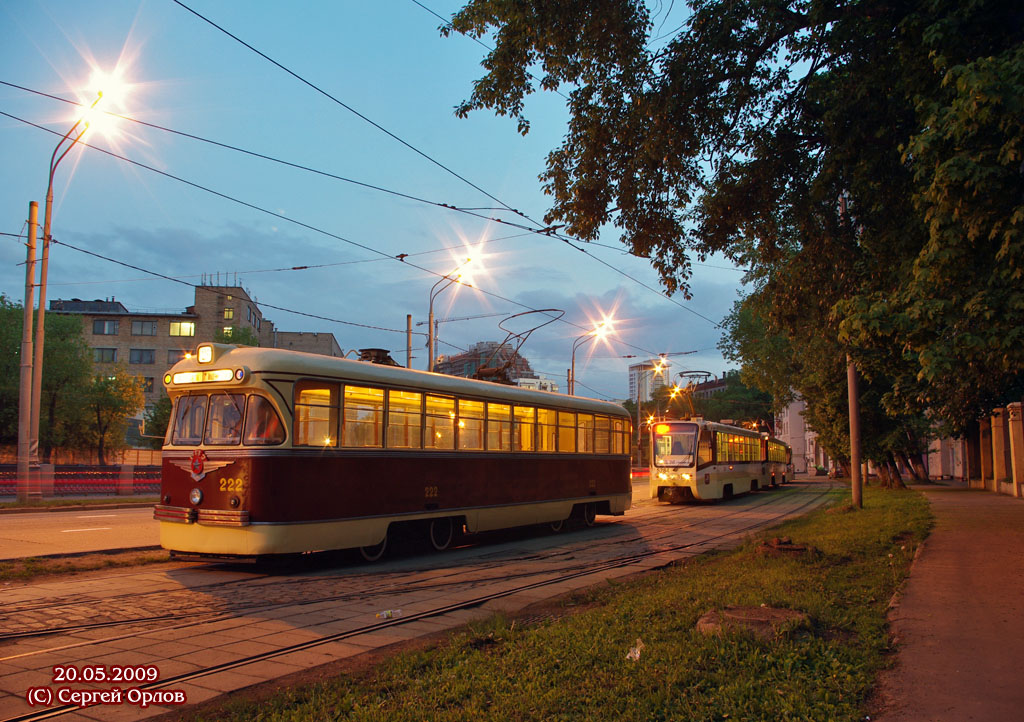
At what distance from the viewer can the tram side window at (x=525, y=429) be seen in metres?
15.3

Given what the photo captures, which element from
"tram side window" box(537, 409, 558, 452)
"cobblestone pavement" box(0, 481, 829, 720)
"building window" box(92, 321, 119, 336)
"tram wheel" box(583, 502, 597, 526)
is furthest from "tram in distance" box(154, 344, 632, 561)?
"building window" box(92, 321, 119, 336)

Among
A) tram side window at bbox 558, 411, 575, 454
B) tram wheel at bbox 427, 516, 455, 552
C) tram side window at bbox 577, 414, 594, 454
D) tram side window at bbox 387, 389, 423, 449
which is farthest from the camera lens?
tram side window at bbox 577, 414, 594, 454

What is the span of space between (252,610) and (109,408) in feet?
156

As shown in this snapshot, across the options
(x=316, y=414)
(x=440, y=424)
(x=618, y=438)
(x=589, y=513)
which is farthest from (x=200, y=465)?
(x=618, y=438)

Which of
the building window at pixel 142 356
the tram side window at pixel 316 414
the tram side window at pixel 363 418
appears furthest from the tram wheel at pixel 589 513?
the building window at pixel 142 356

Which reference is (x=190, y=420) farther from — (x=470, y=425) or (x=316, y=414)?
(x=470, y=425)

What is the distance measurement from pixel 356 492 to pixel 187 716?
6.46 m

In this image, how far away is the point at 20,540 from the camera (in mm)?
13141

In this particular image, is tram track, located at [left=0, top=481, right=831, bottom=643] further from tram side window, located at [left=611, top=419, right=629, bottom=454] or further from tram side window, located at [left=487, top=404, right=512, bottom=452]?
tram side window, located at [left=611, top=419, right=629, bottom=454]

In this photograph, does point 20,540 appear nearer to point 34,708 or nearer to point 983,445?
point 34,708

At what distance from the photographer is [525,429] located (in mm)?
15586

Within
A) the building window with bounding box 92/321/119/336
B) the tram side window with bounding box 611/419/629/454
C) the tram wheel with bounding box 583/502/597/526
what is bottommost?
the tram wheel with bounding box 583/502/597/526

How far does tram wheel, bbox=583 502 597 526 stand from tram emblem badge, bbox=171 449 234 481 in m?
9.90

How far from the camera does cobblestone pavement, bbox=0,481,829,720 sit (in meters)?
5.86
